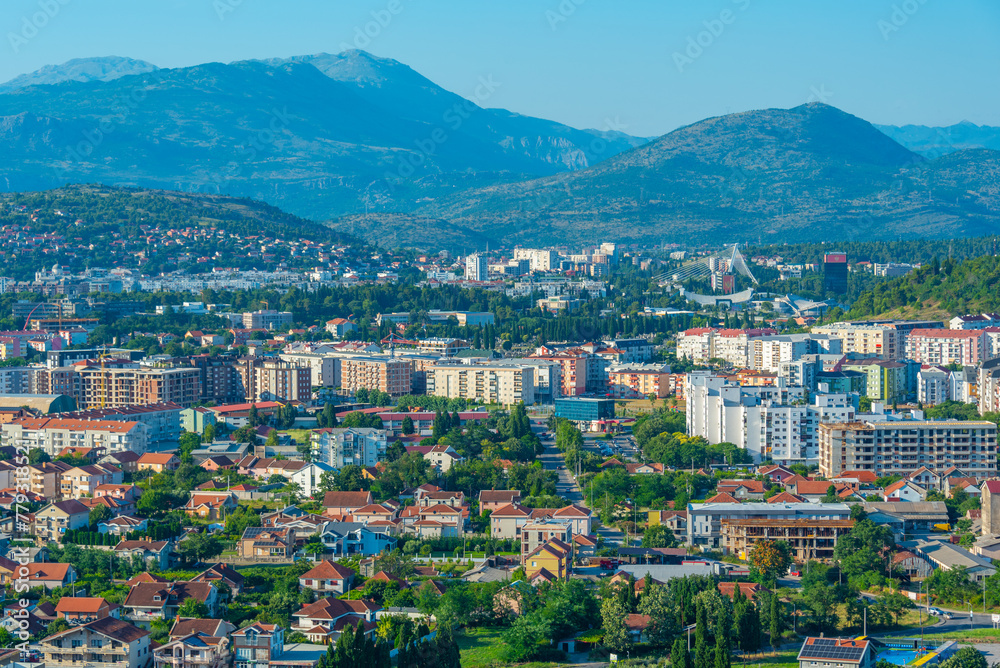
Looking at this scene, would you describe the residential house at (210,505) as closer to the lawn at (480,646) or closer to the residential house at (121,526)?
the residential house at (121,526)

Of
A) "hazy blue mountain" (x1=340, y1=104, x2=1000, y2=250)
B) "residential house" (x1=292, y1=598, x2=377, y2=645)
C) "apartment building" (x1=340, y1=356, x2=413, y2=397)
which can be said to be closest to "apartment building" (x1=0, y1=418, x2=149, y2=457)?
"apartment building" (x1=340, y1=356, x2=413, y2=397)

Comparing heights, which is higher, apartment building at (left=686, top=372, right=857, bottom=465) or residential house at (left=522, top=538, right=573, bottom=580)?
apartment building at (left=686, top=372, right=857, bottom=465)

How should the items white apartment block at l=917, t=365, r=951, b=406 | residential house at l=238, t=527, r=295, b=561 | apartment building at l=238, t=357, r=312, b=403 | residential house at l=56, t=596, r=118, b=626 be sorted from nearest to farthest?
residential house at l=56, t=596, r=118, b=626 → residential house at l=238, t=527, r=295, b=561 → white apartment block at l=917, t=365, r=951, b=406 → apartment building at l=238, t=357, r=312, b=403

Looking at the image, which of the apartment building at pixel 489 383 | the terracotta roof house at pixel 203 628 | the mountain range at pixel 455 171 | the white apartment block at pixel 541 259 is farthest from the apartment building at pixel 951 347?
the mountain range at pixel 455 171

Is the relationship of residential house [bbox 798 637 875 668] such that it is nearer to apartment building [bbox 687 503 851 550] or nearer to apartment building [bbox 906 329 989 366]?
apartment building [bbox 687 503 851 550]

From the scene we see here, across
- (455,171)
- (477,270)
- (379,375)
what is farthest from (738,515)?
(455,171)

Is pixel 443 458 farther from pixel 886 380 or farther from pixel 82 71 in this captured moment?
pixel 82 71
